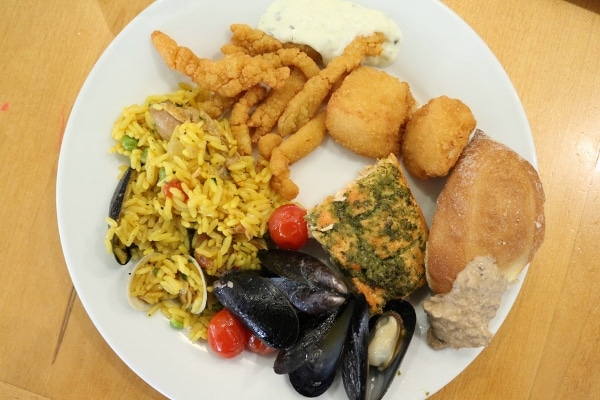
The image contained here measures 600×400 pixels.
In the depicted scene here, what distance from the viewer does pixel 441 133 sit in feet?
6.69

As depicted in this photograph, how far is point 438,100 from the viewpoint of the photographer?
2084mm

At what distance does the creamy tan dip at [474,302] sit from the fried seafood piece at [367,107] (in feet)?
2.15

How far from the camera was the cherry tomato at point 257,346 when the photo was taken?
214 cm

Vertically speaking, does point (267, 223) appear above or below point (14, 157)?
below

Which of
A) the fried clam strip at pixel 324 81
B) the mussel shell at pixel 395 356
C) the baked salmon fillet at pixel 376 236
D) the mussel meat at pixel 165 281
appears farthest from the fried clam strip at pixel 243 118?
the mussel shell at pixel 395 356

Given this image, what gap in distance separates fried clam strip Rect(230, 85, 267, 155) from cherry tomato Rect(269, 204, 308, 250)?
323 mm

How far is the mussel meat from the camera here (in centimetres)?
205

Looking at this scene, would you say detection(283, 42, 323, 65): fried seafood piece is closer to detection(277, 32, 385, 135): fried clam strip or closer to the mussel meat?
detection(277, 32, 385, 135): fried clam strip

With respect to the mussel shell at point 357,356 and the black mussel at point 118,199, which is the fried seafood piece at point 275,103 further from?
the mussel shell at point 357,356

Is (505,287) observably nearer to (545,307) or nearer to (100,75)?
(545,307)

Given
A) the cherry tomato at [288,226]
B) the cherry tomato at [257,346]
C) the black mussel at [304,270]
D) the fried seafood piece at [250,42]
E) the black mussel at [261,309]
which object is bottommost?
the cherry tomato at [257,346]

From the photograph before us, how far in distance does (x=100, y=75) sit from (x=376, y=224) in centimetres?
128

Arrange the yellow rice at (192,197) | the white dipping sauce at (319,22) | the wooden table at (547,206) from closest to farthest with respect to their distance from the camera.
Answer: the yellow rice at (192,197)
the white dipping sauce at (319,22)
the wooden table at (547,206)

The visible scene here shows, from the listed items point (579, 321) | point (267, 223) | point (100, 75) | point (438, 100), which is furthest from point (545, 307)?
point (100, 75)
